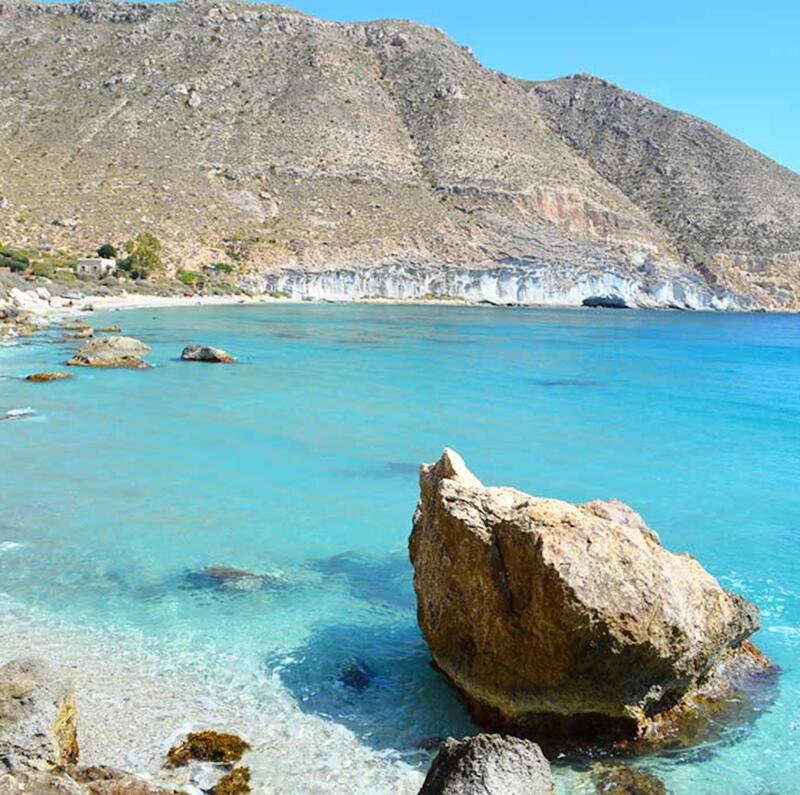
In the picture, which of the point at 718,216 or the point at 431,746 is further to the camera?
the point at 718,216

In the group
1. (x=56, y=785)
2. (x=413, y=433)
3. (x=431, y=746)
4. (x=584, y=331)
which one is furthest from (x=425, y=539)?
(x=584, y=331)

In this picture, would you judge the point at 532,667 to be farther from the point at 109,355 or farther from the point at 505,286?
the point at 505,286

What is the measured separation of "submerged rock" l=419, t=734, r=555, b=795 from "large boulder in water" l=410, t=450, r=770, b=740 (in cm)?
131

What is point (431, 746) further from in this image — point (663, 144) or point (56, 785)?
point (663, 144)

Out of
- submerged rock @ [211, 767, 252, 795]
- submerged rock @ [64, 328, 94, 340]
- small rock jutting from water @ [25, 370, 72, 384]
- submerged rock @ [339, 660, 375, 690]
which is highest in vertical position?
submerged rock @ [339, 660, 375, 690]

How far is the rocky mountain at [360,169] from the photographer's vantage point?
100 metres

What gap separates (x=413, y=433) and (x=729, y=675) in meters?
14.5

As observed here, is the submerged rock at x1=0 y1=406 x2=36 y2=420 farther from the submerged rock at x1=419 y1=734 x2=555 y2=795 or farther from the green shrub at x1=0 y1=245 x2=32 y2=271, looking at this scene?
the green shrub at x1=0 y1=245 x2=32 y2=271

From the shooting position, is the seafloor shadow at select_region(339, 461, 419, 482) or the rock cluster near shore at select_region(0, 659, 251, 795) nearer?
the rock cluster near shore at select_region(0, 659, 251, 795)

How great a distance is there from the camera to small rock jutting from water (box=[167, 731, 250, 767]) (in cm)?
663

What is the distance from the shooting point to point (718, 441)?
22.9m

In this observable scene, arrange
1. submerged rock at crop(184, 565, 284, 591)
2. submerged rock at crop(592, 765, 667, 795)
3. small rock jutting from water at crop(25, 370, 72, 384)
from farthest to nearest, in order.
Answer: small rock jutting from water at crop(25, 370, 72, 384)
submerged rock at crop(184, 565, 284, 591)
submerged rock at crop(592, 765, 667, 795)

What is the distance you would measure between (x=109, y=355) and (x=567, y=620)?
28.8 metres

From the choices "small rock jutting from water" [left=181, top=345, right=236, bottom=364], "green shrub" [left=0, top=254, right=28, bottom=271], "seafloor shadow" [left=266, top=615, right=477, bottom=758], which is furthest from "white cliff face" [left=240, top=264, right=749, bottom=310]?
"seafloor shadow" [left=266, top=615, right=477, bottom=758]
